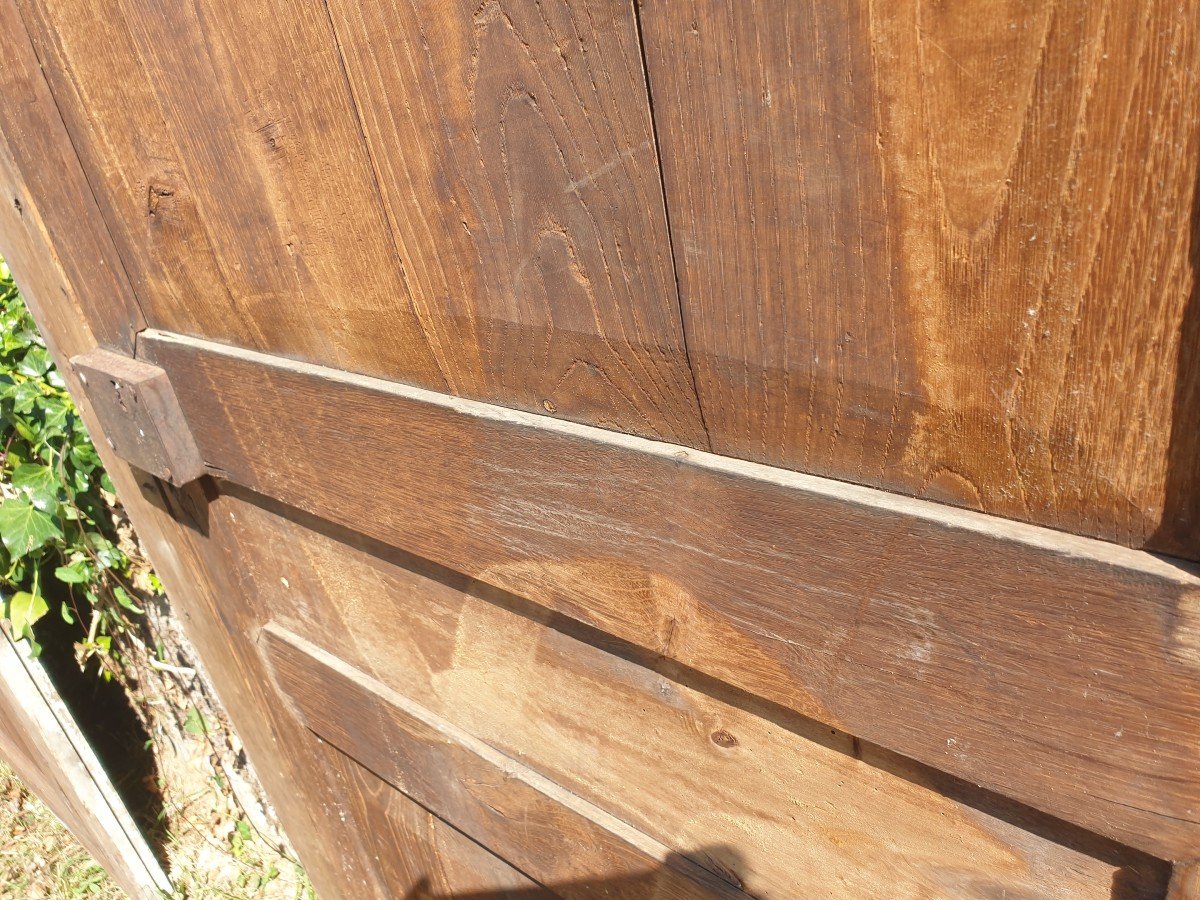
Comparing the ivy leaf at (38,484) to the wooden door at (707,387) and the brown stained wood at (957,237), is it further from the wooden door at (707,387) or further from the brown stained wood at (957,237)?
the brown stained wood at (957,237)

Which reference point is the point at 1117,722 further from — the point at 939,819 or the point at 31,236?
the point at 31,236

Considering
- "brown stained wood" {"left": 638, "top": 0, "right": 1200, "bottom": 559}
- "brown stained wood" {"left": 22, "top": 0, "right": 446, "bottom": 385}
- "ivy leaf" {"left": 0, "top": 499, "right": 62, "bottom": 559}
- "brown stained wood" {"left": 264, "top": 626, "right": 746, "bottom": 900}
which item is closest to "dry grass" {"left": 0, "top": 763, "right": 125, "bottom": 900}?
"ivy leaf" {"left": 0, "top": 499, "right": 62, "bottom": 559}

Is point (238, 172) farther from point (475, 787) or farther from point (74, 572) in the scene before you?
point (74, 572)

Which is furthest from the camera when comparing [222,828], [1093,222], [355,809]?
[222,828]

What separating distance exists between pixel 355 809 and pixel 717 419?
4.25 feet

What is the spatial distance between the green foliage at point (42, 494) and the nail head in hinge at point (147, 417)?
3.28ft

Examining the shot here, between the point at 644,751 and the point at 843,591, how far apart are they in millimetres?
409

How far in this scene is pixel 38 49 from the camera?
1.21m

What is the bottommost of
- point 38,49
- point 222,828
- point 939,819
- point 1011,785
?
point 222,828

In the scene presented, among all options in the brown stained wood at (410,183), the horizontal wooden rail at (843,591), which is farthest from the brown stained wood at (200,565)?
the horizontal wooden rail at (843,591)

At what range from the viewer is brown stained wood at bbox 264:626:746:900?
3.42 feet

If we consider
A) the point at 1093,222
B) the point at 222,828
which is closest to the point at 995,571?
the point at 1093,222

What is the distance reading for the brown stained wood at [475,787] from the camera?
104 cm

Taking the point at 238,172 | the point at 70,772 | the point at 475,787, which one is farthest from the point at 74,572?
the point at 238,172
